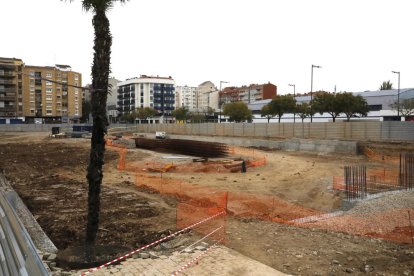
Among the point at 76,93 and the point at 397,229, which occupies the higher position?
the point at 76,93

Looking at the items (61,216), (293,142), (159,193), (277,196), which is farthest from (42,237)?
(293,142)

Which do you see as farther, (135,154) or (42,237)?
(135,154)

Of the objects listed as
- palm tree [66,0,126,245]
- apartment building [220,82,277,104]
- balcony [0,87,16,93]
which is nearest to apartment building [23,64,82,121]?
balcony [0,87,16,93]

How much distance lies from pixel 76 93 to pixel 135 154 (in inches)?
3602

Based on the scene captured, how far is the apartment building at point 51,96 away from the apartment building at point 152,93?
109ft

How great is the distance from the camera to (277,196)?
18141 mm

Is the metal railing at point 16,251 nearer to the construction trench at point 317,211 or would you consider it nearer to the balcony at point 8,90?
the construction trench at point 317,211

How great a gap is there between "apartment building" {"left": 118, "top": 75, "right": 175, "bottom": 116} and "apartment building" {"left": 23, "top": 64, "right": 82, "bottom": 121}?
33132 millimetres

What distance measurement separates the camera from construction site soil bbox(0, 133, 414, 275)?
27.7 feet

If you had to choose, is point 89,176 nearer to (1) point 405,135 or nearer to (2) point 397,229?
(2) point 397,229

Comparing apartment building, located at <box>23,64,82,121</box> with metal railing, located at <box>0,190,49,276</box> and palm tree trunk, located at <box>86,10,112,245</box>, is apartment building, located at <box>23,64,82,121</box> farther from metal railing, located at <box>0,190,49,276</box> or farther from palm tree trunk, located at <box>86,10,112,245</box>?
metal railing, located at <box>0,190,49,276</box>

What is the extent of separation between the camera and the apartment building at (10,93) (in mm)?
107250

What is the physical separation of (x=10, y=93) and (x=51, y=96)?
11.1m

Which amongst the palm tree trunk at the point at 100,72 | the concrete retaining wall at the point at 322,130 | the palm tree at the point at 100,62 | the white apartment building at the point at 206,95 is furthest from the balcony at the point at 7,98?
the palm tree trunk at the point at 100,72
